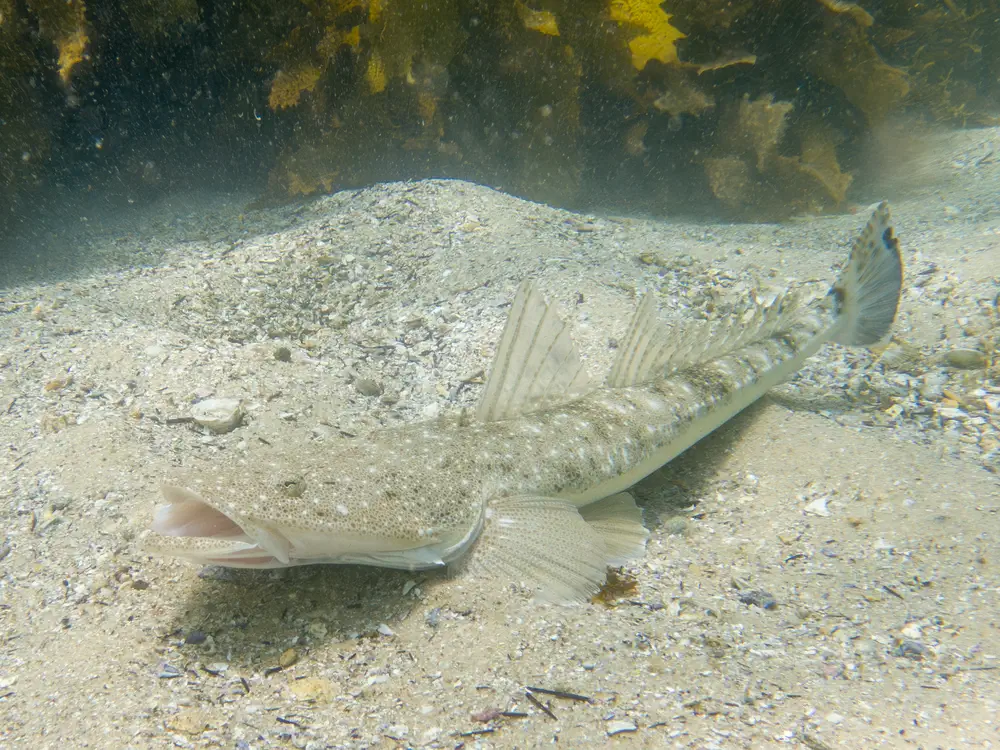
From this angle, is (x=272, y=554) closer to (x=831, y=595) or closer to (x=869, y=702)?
(x=869, y=702)

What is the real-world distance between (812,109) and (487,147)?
4.76m

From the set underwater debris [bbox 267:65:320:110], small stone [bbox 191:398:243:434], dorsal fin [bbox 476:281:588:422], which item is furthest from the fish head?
underwater debris [bbox 267:65:320:110]

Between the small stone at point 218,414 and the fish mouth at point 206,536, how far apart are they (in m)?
1.38

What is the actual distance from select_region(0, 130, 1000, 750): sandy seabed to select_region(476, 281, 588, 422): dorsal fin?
0.86 metres

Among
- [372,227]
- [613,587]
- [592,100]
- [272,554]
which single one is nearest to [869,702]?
[613,587]

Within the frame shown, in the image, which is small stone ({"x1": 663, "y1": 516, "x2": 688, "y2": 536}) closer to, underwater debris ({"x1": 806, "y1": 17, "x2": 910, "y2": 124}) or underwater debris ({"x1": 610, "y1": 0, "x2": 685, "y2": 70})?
underwater debris ({"x1": 610, "y1": 0, "x2": 685, "y2": 70})

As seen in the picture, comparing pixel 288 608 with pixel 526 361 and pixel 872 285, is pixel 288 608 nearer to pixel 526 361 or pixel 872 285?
pixel 526 361

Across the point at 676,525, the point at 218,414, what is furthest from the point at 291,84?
the point at 676,525

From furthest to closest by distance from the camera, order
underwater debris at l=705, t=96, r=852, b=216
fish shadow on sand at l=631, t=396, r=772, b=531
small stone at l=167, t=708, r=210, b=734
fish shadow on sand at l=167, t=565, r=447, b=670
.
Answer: underwater debris at l=705, t=96, r=852, b=216
fish shadow on sand at l=631, t=396, r=772, b=531
fish shadow on sand at l=167, t=565, r=447, b=670
small stone at l=167, t=708, r=210, b=734

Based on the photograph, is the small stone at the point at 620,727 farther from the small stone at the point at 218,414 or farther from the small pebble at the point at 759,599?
the small stone at the point at 218,414

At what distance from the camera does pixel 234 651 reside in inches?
88.7

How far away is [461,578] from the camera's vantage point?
266 centimetres

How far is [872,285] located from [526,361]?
3135 millimetres

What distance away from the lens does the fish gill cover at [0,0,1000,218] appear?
6426 mm
